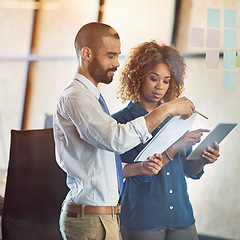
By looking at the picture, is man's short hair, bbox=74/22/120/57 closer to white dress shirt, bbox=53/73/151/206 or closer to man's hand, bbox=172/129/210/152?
white dress shirt, bbox=53/73/151/206

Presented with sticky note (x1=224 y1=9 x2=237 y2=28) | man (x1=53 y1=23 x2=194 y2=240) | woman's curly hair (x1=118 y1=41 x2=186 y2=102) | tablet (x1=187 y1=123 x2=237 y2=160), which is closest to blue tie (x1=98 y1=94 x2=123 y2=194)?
man (x1=53 y1=23 x2=194 y2=240)

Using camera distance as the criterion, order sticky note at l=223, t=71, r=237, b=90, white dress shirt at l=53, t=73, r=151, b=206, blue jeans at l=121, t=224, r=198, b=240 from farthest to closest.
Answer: sticky note at l=223, t=71, r=237, b=90, blue jeans at l=121, t=224, r=198, b=240, white dress shirt at l=53, t=73, r=151, b=206

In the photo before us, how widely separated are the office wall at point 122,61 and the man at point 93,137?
0.15 meters

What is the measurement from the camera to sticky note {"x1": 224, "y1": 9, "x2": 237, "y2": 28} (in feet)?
4.74

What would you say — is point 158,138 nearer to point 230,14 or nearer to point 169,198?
point 169,198

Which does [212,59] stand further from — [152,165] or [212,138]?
[152,165]

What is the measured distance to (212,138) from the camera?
4.36ft

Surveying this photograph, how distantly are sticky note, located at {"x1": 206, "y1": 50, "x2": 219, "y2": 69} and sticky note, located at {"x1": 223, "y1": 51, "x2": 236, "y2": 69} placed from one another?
0.10 ft

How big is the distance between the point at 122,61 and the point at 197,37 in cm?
32

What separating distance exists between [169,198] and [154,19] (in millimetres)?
752

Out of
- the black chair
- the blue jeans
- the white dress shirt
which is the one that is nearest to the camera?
the white dress shirt

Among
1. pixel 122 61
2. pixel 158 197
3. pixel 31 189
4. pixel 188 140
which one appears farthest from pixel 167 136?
pixel 31 189

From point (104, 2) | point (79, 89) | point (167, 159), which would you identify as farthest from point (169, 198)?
point (104, 2)

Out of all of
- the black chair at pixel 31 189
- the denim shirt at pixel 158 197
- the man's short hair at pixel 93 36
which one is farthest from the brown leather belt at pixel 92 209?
the black chair at pixel 31 189
